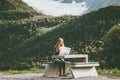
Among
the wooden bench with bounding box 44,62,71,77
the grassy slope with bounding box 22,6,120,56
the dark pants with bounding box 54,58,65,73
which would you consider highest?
the grassy slope with bounding box 22,6,120,56

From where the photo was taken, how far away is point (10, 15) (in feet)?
364

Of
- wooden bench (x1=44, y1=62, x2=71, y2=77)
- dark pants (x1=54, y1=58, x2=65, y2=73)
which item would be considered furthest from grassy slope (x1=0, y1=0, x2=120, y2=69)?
dark pants (x1=54, y1=58, x2=65, y2=73)

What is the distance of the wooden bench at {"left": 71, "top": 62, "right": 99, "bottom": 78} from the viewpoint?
1108 inches

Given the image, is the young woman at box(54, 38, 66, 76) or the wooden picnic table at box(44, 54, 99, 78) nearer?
the wooden picnic table at box(44, 54, 99, 78)

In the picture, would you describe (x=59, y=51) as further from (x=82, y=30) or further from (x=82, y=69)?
(x=82, y=30)

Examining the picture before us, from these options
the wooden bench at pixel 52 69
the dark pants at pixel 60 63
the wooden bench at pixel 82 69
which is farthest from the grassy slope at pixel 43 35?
the dark pants at pixel 60 63

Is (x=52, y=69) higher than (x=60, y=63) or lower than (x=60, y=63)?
lower

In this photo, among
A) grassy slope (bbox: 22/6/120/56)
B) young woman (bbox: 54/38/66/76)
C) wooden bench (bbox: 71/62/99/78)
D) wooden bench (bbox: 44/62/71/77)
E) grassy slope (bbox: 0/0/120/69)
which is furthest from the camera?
grassy slope (bbox: 0/0/120/69)

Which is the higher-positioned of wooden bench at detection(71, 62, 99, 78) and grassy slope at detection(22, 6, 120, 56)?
grassy slope at detection(22, 6, 120, 56)

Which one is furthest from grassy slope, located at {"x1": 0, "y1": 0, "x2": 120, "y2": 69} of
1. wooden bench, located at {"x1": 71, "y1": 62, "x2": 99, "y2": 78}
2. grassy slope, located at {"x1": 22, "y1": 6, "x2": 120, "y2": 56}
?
wooden bench, located at {"x1": 71, "y1": 62, "x2": 99, "y2": 78}

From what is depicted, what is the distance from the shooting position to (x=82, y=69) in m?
28.9

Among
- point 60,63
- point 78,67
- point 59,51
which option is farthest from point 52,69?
point 78,67

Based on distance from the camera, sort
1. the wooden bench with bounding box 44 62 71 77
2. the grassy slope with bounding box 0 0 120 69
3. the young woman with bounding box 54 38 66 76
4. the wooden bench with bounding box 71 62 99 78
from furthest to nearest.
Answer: the grassy slope with bounding box 0 0 120 69 < the wooden bench with bounding box 44 62 71 77 < the young woman with bounding box 54 38 66 76 < the wooden bench with bounding box 71 62 99 78

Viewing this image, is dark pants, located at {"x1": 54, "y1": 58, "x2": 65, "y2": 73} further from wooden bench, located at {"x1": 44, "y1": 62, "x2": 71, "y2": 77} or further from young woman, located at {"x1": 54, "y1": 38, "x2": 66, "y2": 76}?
wooden bench, located at {"x1": 44, "y1": 62, "x2": 71, "y2": 77}
